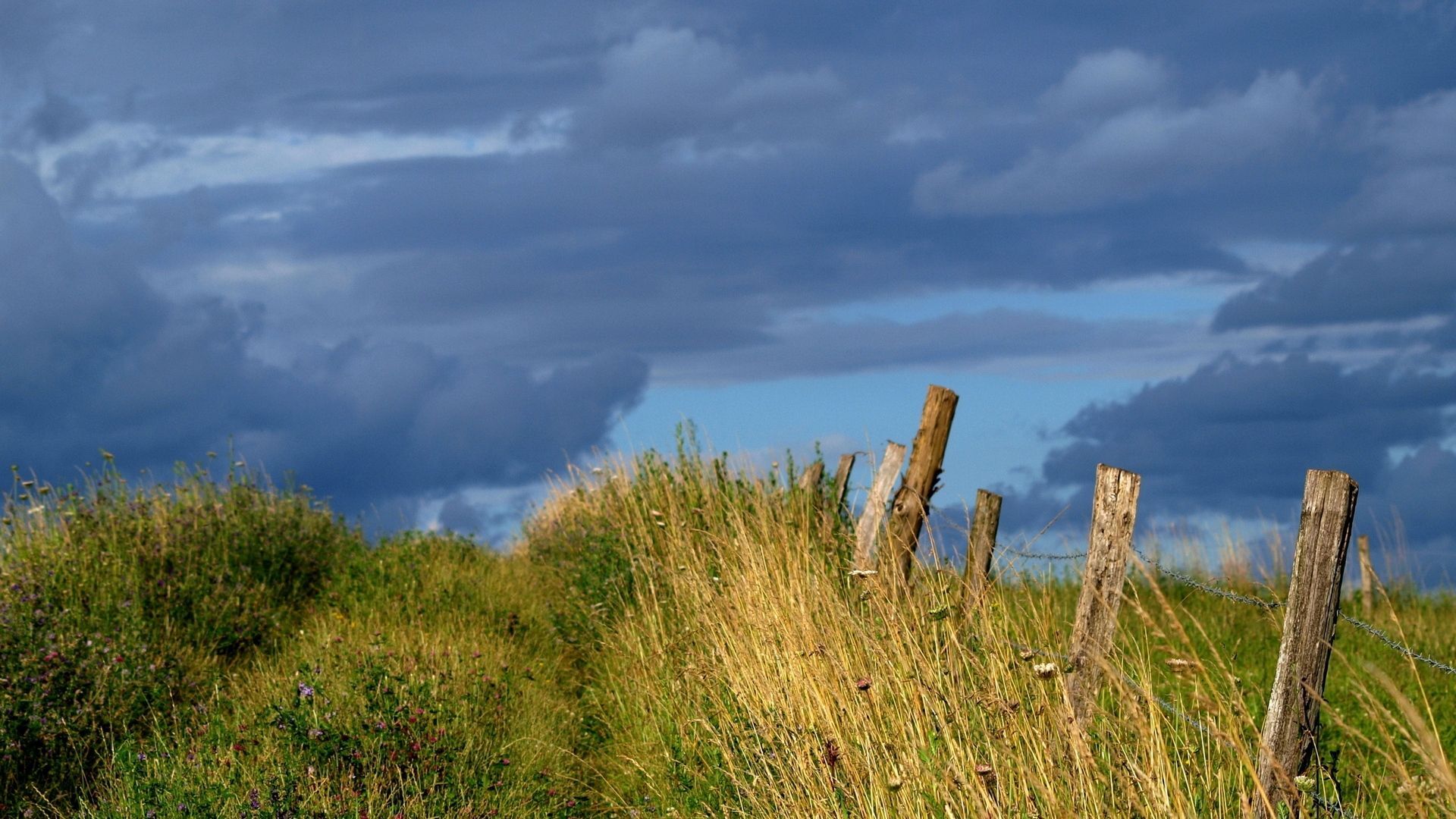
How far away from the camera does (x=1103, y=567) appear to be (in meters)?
5.26

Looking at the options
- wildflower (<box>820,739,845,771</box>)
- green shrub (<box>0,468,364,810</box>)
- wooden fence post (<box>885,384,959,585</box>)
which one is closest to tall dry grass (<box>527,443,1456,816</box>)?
wildflower (<box>820,739,845,771</box>)

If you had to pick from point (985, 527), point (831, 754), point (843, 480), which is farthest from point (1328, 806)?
point (843, 480)

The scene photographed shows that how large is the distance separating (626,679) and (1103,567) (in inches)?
147

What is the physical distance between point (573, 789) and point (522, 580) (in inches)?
233

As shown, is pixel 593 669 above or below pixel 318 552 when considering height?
below

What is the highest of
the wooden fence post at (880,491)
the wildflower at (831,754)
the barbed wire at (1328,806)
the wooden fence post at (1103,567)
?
the wooden fence post at (880,491)

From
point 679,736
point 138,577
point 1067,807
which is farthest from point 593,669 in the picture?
point 1067,807

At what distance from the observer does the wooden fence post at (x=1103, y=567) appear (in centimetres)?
510

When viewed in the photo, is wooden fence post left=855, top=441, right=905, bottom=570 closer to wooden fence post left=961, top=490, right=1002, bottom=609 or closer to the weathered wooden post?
wooden fence post left=961, top=490, right=1002, bottom=609

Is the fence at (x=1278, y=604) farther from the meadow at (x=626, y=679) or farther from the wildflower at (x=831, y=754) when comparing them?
the wildflower at (x=831, y=754)

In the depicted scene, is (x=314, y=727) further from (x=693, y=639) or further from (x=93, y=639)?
(x=93, y=639)

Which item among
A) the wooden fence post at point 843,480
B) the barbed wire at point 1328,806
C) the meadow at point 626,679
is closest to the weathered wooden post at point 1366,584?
the meadow at point 626,679

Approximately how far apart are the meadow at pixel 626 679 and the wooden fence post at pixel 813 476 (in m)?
0.18

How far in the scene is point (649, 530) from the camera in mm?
11109
